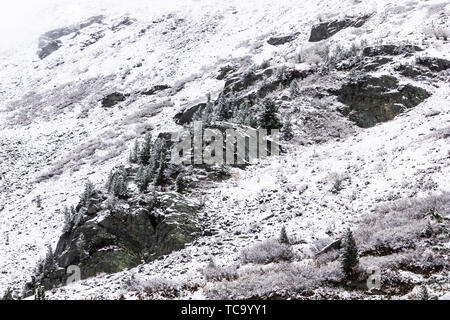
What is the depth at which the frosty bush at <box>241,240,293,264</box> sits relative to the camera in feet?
47.2

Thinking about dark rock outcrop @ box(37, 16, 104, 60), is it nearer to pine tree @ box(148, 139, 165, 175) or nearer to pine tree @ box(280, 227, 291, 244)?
pine tree @ box(148, 139, 165, 175)

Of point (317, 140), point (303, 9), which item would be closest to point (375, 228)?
point (317, 140)

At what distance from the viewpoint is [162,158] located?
2416 cm

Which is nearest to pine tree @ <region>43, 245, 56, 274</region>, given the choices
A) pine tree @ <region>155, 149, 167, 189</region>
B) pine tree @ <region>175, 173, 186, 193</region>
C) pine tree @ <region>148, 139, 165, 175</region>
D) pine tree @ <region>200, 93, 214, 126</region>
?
pine tree @ <region>155, 149, 167, 189</region>

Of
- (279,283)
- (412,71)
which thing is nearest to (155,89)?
(412,71)

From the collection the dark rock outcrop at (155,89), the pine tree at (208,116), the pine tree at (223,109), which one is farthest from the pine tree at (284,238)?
the dark rock outcrop at (155,89)

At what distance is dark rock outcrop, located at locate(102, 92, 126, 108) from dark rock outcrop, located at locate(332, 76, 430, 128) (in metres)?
37.4

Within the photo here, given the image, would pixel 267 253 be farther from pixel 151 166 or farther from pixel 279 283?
pixel 151 166

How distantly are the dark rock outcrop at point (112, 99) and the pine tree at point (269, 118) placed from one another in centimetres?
3385

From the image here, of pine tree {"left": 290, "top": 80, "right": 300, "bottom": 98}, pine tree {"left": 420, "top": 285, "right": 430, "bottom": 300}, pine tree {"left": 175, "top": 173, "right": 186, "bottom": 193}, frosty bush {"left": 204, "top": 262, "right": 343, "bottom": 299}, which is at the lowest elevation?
frosty bush {"left": 204, "top": 262, "right": 343, "bottom": 299}

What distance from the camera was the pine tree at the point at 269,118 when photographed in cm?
3259

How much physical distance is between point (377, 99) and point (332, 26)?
23223 millimetres

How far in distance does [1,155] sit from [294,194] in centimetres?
4262
